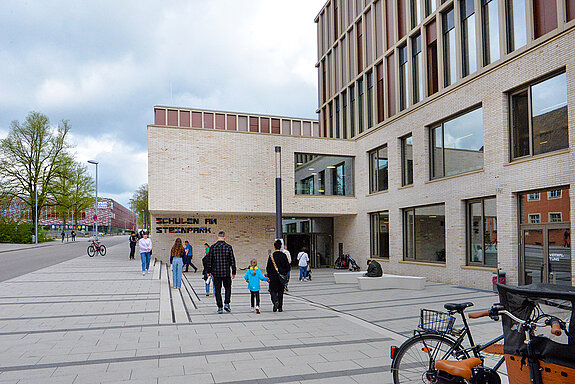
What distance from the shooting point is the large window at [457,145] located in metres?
16.0

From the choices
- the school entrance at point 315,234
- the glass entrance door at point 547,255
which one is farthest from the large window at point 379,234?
the glass entrance door at point 547,255

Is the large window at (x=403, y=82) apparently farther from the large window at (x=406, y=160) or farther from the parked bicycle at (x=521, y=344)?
the parked bicycle at (x=521, y=344)

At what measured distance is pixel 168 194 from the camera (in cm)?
2197

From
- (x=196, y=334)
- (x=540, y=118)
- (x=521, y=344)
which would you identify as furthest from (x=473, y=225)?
(x=521, y=344)

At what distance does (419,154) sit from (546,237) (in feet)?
23.0

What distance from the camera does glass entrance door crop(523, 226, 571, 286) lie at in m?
12.3

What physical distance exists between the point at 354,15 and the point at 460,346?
955 inches

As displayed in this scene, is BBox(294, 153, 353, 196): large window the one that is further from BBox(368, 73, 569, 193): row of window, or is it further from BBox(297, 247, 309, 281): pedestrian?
BBox(297, 247, 309, 281): pedestrian

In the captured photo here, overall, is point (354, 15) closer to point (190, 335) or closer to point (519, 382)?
point (190, 335)

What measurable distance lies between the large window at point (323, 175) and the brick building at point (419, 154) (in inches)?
2.9

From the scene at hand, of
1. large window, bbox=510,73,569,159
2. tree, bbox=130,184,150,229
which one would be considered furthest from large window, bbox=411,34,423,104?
tree, bbox=130,184,150,229

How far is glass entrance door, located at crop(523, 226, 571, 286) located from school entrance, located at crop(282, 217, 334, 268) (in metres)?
14.7

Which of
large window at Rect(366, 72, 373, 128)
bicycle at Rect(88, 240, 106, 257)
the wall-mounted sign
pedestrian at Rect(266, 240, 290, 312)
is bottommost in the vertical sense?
bicycle at Rect(88, 240, 106, 257)

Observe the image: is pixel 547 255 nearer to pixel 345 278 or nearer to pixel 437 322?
pixel 345 278
